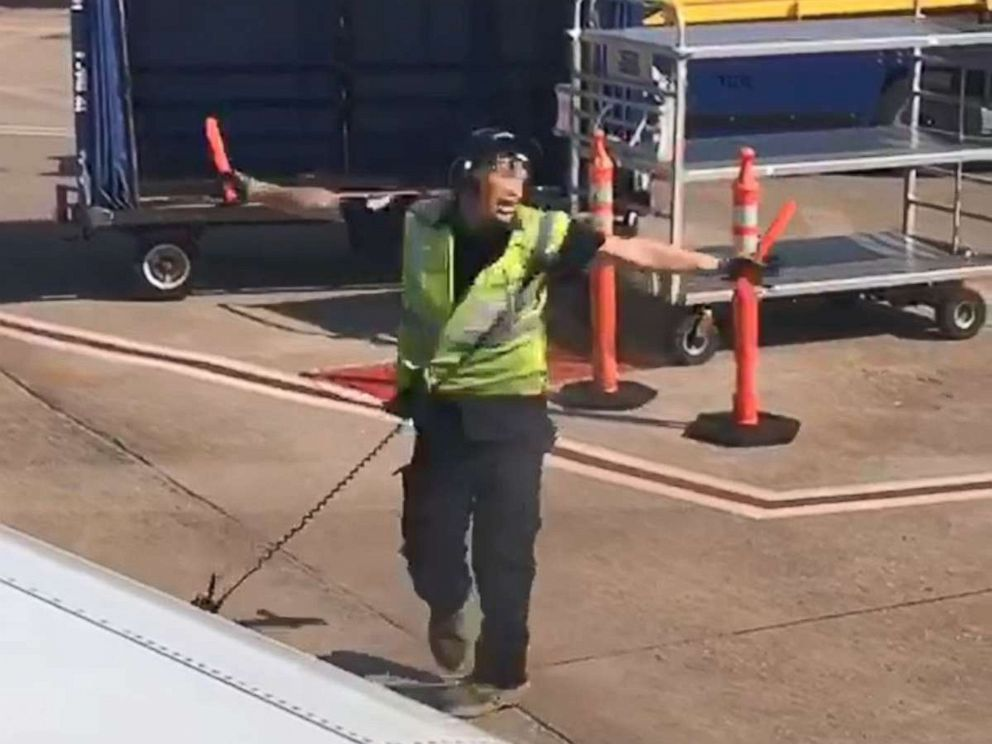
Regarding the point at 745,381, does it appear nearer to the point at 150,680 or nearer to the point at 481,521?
the point at 481,521

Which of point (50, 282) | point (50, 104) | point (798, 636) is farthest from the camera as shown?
point (50, 104)

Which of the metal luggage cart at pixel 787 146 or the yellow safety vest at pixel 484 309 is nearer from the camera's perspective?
the yellow safety vest at pixel 484 309

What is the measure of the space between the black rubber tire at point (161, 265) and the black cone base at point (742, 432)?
432cm

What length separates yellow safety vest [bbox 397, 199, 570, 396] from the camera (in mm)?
7105

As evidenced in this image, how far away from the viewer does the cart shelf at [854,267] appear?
12.3 meters

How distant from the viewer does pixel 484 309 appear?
7.10 meters

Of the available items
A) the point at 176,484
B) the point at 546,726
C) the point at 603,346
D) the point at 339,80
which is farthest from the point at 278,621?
the point at 339,80

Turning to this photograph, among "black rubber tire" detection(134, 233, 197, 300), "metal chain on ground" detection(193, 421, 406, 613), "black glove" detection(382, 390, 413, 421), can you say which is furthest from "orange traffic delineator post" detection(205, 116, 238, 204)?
"black glove" detection(382, 390, 413, 421)

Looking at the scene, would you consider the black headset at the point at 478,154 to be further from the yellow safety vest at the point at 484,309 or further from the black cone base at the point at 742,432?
the black cone base at the point at 742,432

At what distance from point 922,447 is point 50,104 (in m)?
16.3

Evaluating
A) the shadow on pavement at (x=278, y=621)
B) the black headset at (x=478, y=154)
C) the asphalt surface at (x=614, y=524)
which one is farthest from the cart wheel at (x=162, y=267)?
the black headset at (x=478, y=154)

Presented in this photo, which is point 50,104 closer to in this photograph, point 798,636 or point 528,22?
point 528,22

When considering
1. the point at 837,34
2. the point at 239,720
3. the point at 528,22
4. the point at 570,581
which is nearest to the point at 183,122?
the point at 528,22

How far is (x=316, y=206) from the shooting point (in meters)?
7.93
